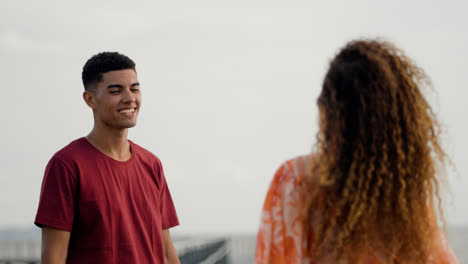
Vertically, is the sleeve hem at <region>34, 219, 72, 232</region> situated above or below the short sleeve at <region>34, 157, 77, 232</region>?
below

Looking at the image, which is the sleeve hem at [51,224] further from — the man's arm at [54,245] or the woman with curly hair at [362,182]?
the woman with curly hair at [362,182]

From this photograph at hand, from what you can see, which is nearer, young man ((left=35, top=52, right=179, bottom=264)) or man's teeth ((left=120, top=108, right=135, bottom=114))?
young man ((left=35, top=52, right=179, bottom=264))

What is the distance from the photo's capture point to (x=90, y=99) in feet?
13.1

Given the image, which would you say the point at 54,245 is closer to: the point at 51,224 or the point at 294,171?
the point at 51,224

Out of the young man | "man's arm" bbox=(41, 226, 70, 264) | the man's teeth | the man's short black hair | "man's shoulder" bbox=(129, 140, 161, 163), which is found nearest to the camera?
"man's arm" bbox=(41, 226, 70, 264)

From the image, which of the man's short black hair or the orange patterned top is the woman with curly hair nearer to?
the orange patterned top

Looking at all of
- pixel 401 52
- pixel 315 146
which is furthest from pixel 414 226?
A: pixel 401 52

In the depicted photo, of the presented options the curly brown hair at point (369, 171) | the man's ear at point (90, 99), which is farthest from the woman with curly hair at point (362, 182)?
the man's ear at point (90, 99)

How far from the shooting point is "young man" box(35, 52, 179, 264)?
11.9ft

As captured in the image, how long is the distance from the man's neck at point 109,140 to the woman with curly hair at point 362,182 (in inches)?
63.5

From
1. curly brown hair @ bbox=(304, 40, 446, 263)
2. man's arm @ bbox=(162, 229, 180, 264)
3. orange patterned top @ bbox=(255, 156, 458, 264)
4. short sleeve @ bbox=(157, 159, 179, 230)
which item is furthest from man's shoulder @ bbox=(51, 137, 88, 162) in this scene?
curly brown hair @ bbox=(304, 40, 446, 263)

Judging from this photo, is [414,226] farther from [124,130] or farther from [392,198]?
[124,130]

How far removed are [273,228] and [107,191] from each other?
4.85 ft

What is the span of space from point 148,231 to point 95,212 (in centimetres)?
37
